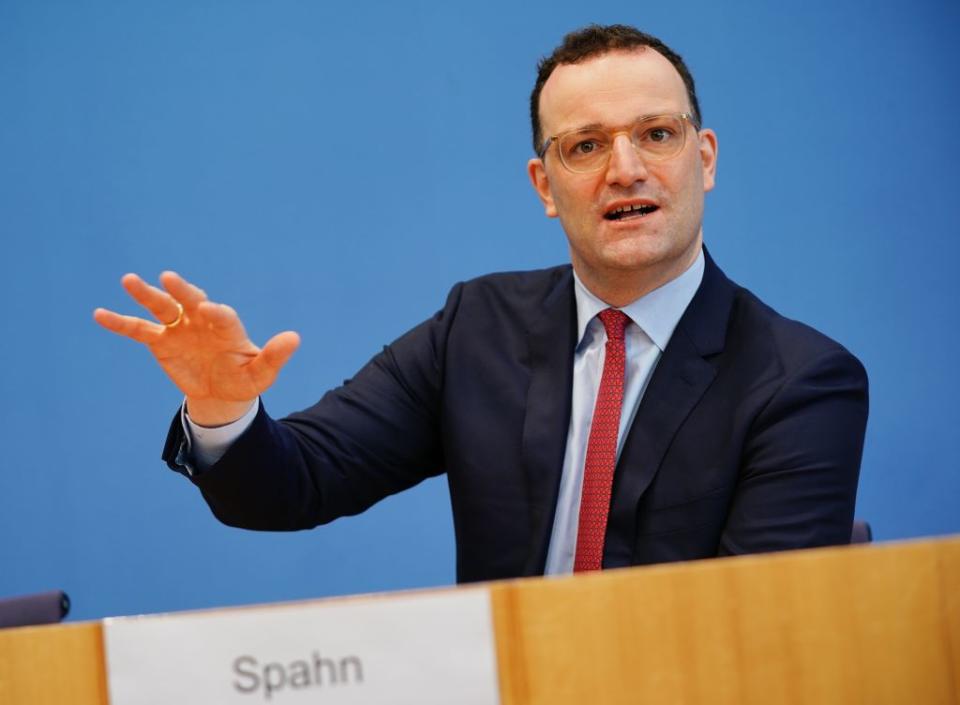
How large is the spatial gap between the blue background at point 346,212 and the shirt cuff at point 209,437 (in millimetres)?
1220

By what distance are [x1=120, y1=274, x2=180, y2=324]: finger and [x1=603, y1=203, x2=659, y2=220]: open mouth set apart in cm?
65

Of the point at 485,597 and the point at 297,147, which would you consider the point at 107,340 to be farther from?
the point at 485,597

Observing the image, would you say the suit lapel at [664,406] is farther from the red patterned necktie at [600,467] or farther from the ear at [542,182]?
the ear at [542,182]

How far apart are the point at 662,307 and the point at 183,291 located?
2.34 feet

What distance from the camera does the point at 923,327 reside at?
275 centimetres

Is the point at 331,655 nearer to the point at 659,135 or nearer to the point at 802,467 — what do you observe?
the point at 802,467

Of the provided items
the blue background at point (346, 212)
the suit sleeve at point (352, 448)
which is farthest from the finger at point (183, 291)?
the blue background at point (346, 212)

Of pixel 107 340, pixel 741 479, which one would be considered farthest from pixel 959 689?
pixel 107 340

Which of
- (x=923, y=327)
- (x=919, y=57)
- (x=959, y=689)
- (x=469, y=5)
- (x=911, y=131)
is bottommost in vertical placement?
(x=959, y=689)

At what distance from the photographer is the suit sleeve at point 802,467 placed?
140cm

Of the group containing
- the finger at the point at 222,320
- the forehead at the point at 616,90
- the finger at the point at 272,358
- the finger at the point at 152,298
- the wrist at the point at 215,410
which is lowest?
the wrist at the point at 215,410

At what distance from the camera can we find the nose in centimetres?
158

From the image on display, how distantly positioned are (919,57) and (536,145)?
1419mm

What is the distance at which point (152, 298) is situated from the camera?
3.91ft
